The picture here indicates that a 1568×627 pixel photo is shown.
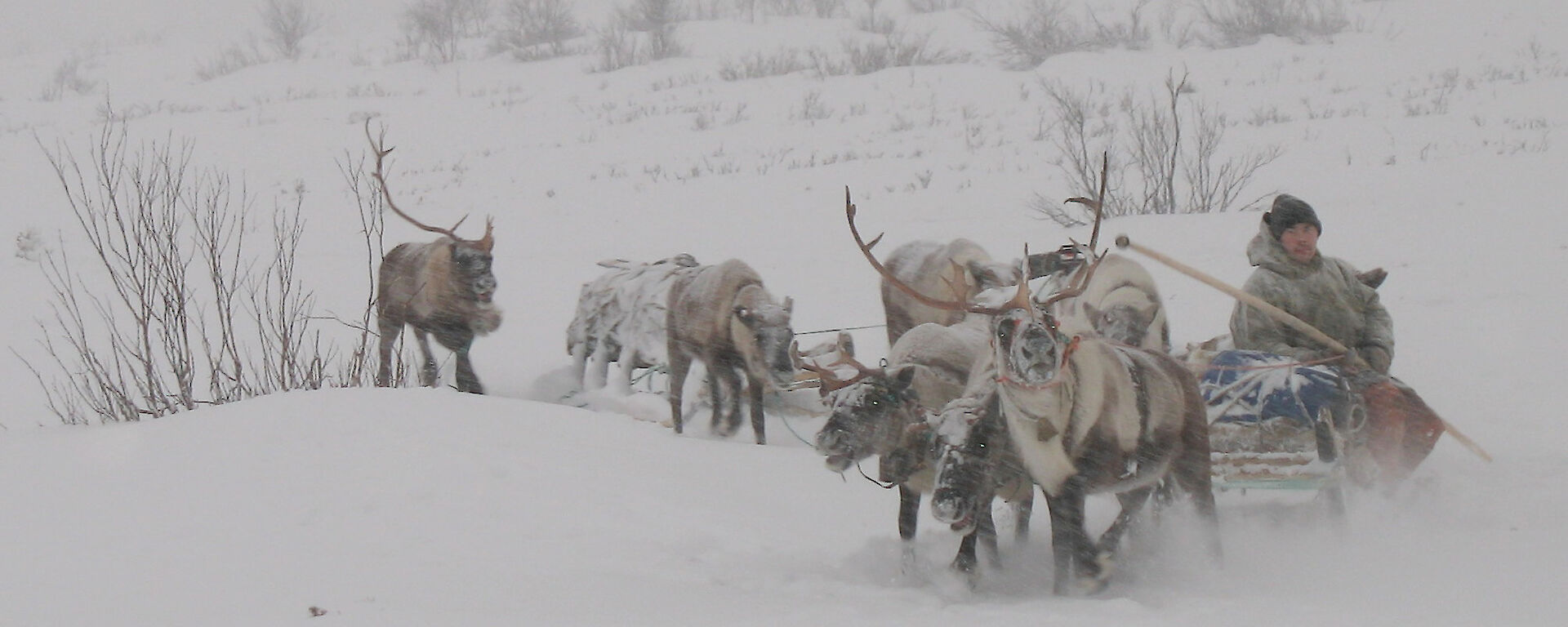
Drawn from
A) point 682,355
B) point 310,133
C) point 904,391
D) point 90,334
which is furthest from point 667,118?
point 904,391

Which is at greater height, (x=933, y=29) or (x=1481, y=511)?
(x=933, y=29)

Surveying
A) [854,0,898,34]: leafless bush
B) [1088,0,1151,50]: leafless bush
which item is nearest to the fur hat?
[1088,0,1151,50]: leafless bush

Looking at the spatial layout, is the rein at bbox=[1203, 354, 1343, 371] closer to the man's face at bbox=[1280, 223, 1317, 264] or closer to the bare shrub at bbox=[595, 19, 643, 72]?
the man's face at bbox=[1280, 223, 1317, 264]

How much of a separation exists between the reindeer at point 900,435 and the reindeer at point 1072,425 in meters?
0.24

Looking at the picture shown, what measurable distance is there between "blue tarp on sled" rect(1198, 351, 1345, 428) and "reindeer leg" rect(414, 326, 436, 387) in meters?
4.99

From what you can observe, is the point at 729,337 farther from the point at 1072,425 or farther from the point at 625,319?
the point at 1072,425

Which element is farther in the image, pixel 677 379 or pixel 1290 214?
pixel 677 379

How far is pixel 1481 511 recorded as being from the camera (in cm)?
557

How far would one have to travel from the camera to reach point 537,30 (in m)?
29.6

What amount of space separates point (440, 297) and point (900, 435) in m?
4.16

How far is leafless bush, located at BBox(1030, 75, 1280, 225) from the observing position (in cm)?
1272

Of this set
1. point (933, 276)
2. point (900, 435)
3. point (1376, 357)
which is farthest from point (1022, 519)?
point (933, 276)

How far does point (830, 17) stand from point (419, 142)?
1407 centimetres

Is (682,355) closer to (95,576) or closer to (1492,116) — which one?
(95,576)
